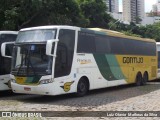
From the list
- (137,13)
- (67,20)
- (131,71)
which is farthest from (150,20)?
(131,71)

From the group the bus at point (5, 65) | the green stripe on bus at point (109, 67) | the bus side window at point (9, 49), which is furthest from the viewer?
the green stripe on bus at point (109, 67)

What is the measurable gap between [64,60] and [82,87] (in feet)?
Answer: 6.13

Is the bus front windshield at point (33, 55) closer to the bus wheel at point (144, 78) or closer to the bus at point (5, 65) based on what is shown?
the bus at point (5, 65)

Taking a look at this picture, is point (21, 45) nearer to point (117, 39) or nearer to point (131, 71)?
point (117, 39)

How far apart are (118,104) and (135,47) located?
887 cm

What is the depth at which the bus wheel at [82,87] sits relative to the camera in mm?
15703

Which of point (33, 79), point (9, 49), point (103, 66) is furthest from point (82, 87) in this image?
point (9, 49)

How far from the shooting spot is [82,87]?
15.9 m

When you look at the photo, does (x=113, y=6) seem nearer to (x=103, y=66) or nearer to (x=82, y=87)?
(x=103, y=66)

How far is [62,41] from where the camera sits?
14516 mm

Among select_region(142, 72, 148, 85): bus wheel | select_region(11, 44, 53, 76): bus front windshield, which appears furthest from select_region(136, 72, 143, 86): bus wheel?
select_region(11, 44, 53, 76): bus front windshield

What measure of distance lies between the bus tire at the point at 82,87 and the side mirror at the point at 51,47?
2.34 meters

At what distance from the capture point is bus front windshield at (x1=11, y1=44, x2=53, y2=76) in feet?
45.6

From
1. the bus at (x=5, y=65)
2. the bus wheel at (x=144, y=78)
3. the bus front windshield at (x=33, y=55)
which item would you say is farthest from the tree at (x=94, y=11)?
the bus front windshield at (x=33, y=55)
